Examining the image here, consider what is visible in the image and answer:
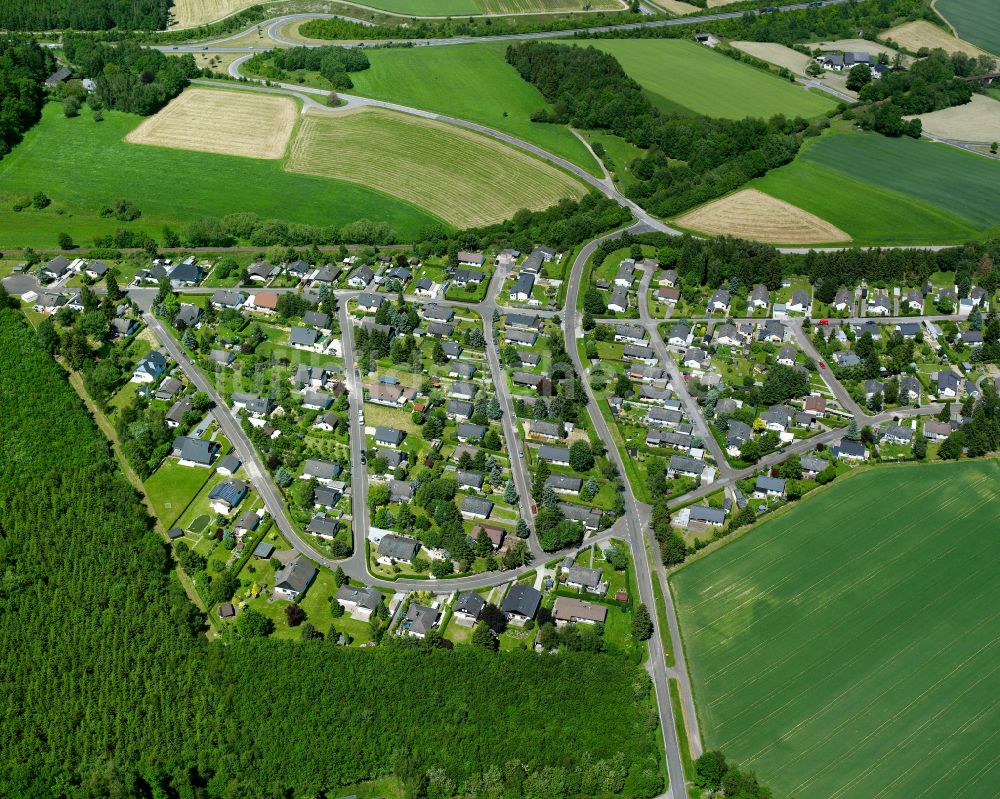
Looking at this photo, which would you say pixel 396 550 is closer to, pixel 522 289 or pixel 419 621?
pixel 419 621

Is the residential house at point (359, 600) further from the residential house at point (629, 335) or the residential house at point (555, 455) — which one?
the residential house at point (629, 335)

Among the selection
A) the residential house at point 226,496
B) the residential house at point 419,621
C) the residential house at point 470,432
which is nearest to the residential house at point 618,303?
the residential house at point 470,432

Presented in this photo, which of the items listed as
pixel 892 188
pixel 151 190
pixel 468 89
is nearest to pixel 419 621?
pixel 151 190

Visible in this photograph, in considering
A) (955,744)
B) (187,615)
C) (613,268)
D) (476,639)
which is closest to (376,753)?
(476,639)

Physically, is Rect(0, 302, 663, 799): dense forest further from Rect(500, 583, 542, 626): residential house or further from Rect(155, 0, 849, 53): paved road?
Rect(155, 0, 849, 53): paved road

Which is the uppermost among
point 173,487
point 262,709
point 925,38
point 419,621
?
point 925,38

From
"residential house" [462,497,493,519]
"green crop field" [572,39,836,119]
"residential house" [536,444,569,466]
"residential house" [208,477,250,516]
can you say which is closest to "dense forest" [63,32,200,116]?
"green crop field" [572,39,836,119]
